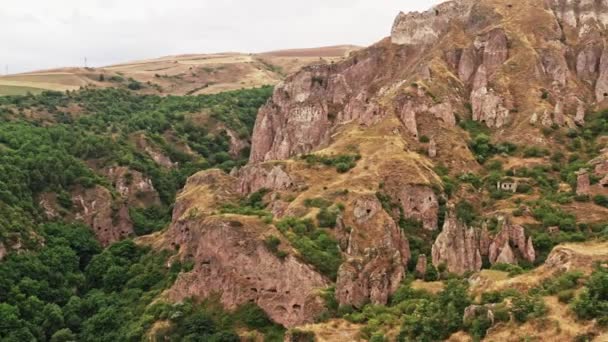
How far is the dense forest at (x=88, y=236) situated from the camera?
99.6m

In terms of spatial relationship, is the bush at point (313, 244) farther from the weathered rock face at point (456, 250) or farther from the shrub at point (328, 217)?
the weathered rock face at point (456, 250)

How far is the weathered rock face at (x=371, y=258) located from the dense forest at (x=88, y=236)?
1030 centimetres

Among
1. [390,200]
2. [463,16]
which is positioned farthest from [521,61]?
[390,200]

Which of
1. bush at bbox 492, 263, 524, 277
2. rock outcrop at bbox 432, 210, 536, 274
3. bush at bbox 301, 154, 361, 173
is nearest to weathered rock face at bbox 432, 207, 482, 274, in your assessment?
rock outcrop at bbox 432, 210, 536, 274

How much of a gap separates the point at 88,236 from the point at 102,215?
22.0 feet

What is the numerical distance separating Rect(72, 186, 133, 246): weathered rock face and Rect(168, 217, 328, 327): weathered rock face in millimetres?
40126

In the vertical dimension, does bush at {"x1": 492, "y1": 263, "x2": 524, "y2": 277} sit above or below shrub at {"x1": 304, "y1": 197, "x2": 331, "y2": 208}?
below

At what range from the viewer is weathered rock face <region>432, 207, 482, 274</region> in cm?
8969

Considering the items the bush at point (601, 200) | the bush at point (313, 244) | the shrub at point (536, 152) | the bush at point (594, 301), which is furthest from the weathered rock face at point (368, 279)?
the shrub at point (536, 152)

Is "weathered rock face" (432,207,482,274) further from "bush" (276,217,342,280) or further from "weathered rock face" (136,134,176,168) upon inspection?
"weathered rock face" (136,134,176,168)

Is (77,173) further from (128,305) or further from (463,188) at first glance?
(463,188)

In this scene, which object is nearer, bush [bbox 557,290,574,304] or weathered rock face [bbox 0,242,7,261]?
bush [bbox 557,290,574,304]

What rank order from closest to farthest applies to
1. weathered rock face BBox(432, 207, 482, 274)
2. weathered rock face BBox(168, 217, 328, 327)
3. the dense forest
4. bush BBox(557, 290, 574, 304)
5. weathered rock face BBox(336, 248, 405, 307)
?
bush BBox(557, 290, 574, 304), weathered rock face BBox(336, 248, 405, 307), weathered rock face BBox(168, 217, 328, 327), weathered rock face BBox(432, 207, 482, 274), the dense forest

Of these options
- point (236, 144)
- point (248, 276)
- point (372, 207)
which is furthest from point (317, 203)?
point (236, 144)
